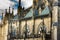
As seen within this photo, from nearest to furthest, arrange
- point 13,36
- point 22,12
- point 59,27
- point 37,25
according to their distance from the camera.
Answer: point 59,27 < point 37,25 < point 13,36 < point 22,12

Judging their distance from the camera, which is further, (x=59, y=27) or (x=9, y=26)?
(x=9, y=26)

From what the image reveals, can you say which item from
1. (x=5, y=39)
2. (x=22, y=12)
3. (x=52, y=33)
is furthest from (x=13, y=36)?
(x=52, y=33)

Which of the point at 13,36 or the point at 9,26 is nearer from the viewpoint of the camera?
the point at 13,36

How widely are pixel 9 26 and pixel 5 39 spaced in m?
1.47

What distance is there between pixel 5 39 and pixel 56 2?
335 inches

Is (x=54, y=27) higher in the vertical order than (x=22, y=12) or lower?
lower

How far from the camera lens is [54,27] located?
50.2ft

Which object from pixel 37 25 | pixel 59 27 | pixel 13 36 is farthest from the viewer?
pixel 13 36

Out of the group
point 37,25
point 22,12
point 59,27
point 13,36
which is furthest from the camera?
point 22,12

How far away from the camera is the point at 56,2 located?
50.2ft

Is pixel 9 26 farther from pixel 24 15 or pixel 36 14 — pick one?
pixel 36 14

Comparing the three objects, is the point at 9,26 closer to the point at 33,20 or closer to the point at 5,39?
the point at 5,39

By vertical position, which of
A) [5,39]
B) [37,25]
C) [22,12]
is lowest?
[5,39]

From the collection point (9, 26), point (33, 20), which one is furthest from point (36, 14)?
point (9, 26)
